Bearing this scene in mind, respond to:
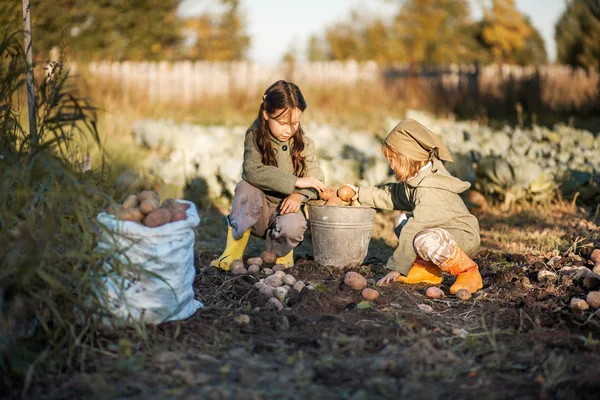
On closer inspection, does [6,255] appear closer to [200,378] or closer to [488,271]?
[200,378]

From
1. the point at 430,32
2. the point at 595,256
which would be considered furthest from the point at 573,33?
the point at 595,256

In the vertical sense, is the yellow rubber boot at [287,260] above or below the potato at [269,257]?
below

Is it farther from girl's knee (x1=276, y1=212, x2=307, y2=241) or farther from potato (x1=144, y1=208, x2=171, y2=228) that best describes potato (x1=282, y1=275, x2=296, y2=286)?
potato (x1=144, y1=208, x2=171, y2=228)

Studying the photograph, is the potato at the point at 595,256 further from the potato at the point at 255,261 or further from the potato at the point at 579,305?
the potato at the point at 255,261

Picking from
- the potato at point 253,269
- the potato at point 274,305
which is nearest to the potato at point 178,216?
the potato at point 274,305

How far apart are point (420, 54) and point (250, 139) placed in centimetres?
2211

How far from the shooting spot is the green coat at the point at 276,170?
3.74 meters

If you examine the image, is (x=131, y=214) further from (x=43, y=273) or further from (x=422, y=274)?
(x=422, y=274)

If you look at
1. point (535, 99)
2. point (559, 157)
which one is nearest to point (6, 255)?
point (559, 157)

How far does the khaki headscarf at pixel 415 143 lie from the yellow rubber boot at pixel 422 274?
0.57 meters

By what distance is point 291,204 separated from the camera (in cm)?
382

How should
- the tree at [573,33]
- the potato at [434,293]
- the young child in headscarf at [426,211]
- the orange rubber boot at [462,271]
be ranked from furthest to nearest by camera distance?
the tree at [573,33] < the young child in headscarf at [426,211] < the orange rubber boot at [462,271] < the potato at [434,293]

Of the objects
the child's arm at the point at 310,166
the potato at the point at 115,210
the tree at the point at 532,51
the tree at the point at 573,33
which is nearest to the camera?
the potato at the point at 115,210

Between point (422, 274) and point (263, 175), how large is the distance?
106 centimetres
